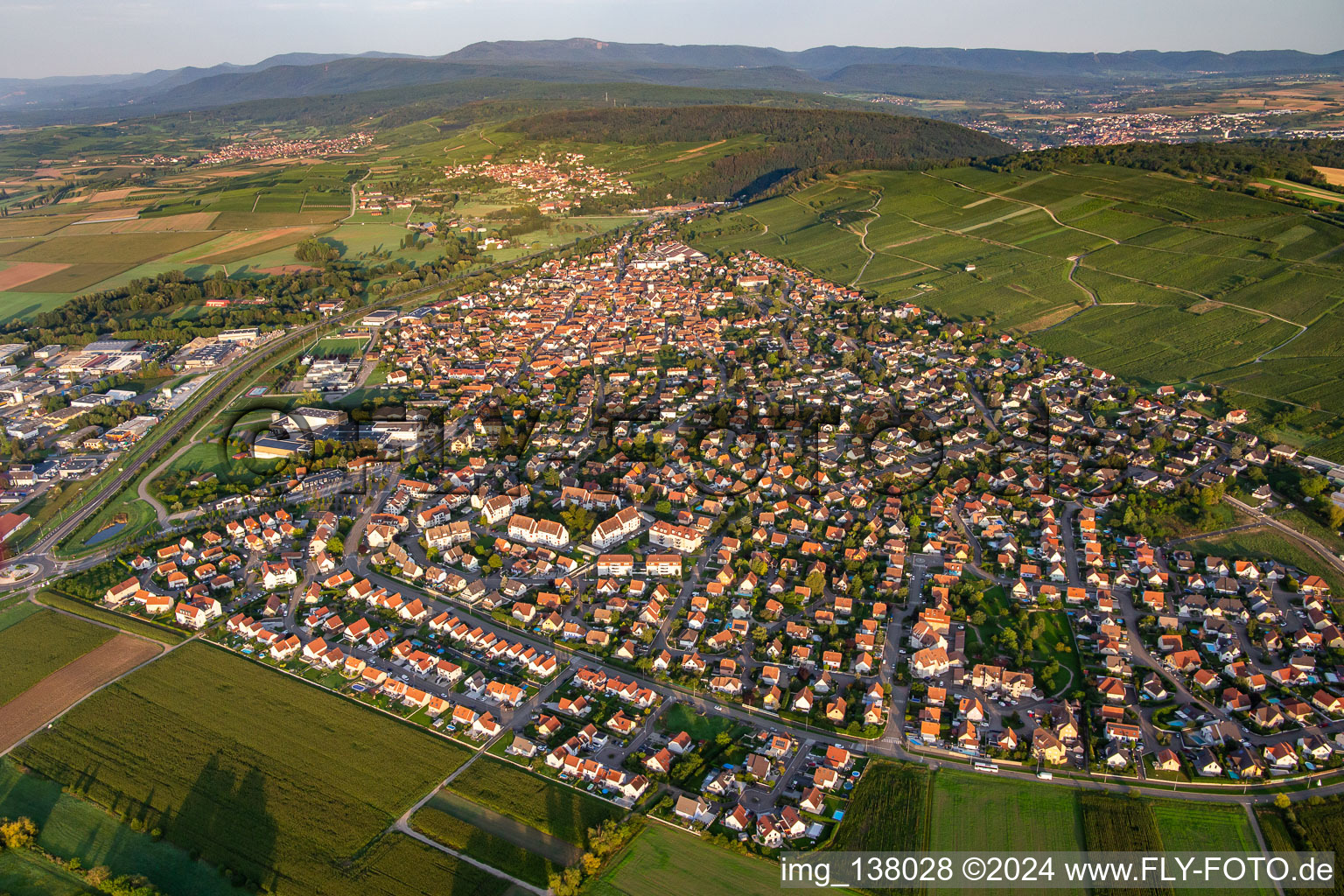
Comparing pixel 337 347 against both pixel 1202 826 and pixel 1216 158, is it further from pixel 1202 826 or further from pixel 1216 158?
pixel 1216 158

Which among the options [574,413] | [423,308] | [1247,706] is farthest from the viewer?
[423,308]

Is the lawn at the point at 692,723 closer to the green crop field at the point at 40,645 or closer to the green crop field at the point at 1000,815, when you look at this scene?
the green crop field at the point at 1000,815

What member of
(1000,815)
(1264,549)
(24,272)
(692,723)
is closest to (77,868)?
(692,723)

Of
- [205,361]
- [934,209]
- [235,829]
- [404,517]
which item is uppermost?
[934,209]

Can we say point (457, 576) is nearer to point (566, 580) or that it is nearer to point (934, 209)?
point (566, 580)

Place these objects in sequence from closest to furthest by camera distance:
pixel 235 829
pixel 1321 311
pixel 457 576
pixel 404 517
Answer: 1. pixel 235 829
2. pixel 457 576
3. pixel 404 517
4. pixel 1321 311

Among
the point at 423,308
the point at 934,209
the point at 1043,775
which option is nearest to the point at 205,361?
the point at 423,308
